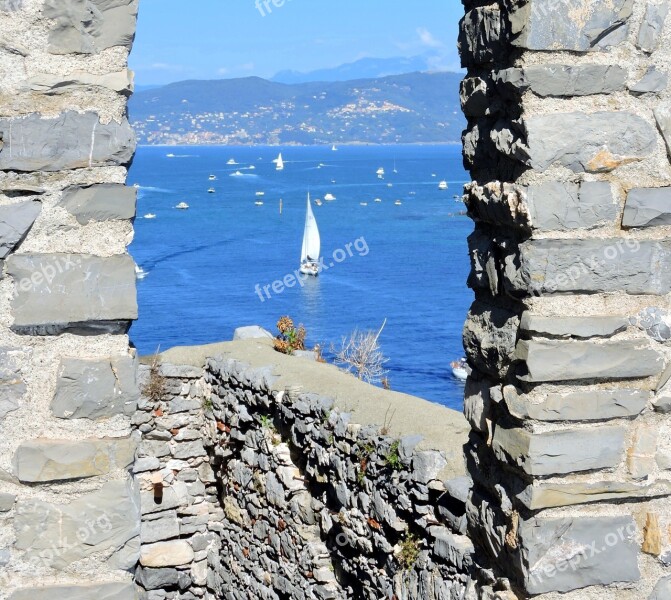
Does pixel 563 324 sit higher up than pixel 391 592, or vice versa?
pixel 563 324

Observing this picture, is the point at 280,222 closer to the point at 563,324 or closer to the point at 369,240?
the point at 369,240

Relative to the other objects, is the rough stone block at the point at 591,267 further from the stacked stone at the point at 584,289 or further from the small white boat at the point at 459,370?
the small white boat at the point at 459,370

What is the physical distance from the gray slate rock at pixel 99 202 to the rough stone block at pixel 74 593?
3.65 feet

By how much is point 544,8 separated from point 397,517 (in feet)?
14.2

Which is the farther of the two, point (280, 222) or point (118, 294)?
point (280, 222)

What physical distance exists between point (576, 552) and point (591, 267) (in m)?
0.91

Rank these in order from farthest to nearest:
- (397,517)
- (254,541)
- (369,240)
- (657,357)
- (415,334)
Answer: (369,240)
(415,334)
(254,541)
(397,517)
(657,357)

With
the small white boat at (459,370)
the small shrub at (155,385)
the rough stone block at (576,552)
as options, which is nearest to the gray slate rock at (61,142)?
the rough stone block at (576,552)

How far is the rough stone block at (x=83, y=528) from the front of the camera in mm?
3045

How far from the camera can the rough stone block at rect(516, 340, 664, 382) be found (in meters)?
3.13

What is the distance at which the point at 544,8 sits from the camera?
10.0 feet

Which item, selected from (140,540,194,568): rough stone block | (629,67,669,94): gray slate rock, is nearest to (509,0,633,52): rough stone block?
(629,67,669,94): gray slate rock

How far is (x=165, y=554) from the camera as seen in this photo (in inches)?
372

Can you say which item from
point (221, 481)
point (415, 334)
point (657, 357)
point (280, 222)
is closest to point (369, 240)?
point (280, 222)
